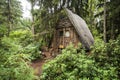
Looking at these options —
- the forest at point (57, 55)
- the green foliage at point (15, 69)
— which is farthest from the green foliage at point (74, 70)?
the green foliage at point (15, 69)

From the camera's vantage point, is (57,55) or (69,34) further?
(69,34)

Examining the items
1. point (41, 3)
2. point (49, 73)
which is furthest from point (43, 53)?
point (49, 73)

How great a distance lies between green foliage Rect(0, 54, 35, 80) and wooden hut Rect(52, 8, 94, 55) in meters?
8.39

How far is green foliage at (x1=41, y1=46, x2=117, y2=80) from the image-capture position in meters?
10.5

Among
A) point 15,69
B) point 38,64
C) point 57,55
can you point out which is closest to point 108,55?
point 57,55

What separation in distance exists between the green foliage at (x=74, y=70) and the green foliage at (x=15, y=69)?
357 cm

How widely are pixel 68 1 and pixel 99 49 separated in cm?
883

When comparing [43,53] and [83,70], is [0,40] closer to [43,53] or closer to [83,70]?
[83,70]

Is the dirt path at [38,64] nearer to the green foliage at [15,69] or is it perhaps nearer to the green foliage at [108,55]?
the green foliage at [108,55]

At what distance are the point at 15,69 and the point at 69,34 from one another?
10.3 metres

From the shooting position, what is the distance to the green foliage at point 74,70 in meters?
10.5

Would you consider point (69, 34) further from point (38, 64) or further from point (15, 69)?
point (15, 69)

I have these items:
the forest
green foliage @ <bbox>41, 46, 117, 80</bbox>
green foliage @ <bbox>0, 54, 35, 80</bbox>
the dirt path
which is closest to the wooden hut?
the forest

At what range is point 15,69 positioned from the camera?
6.98 meters
